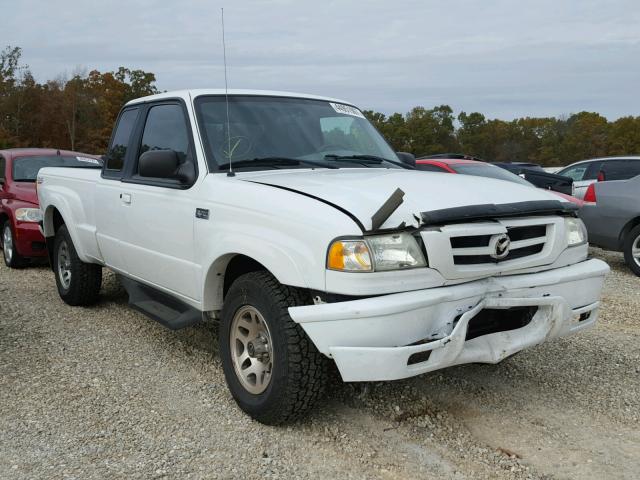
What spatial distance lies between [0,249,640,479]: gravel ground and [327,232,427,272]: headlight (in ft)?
3.29

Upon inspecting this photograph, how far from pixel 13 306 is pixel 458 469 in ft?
16.5

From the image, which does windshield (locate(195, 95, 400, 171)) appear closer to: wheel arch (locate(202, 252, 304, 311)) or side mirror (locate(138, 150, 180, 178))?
side mirror (locate(138, 150, 180, 178))

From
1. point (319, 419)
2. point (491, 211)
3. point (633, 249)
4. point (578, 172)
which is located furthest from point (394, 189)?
point (578, 172)

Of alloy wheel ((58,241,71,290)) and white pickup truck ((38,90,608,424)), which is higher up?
white pickup truck ((38,90,608,424))

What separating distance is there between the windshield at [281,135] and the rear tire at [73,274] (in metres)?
2.53

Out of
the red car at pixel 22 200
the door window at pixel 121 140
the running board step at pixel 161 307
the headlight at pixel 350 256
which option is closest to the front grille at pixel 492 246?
the headlight at pixel 350 256

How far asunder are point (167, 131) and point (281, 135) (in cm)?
89

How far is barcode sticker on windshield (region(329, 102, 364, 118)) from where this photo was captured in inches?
192

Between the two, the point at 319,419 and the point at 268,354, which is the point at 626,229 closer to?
the point at 319,419

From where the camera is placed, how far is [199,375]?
4355mm

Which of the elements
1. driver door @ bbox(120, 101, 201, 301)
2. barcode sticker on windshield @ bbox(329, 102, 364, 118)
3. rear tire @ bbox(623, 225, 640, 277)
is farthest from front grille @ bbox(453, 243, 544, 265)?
rear tire @ bbox(623, 225, 640, 277)

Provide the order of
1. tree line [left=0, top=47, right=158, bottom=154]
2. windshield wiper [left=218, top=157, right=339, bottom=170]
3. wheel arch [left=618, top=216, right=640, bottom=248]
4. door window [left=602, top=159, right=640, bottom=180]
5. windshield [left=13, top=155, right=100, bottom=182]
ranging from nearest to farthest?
windshield wiper [left=218, top=157, right=339, bottom=170] < wheel arch [left=618, top=216, right=640, bottom=248] < windshield [left=13, top=155, right=100, bottom=182] < door window [left=602, top=159, right=640, bottom=180] < tree line [left=0, top=47, right=158, bottom=154]

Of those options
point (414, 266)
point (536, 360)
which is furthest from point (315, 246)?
point (536, 360)

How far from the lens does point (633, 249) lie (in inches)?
329
